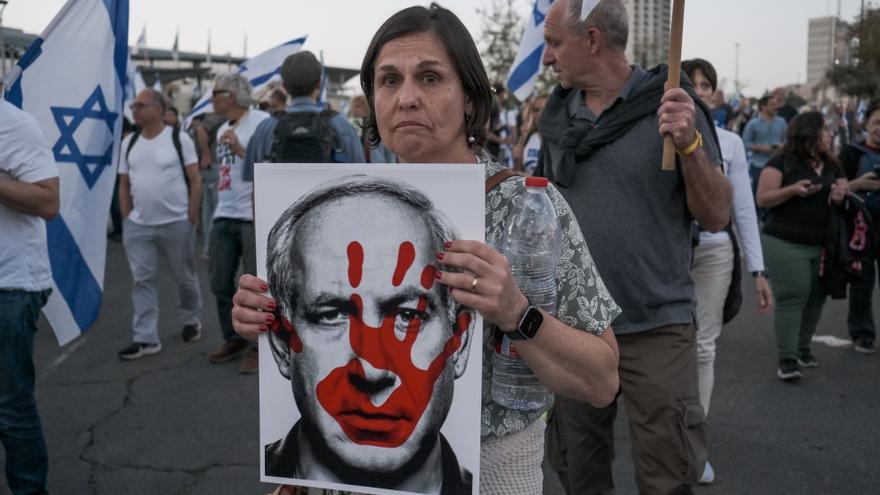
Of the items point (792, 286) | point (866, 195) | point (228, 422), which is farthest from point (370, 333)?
point (866, 195)

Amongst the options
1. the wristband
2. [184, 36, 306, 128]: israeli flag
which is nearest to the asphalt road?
the wristband

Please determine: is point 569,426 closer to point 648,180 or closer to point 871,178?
point 648,180

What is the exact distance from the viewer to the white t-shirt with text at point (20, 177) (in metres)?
2.95

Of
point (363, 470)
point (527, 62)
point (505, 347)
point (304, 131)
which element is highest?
point (527, 62)

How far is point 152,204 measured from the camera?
6.08 metres

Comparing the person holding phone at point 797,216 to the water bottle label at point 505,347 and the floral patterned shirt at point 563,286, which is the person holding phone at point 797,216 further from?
the water bottle label at point 505,347

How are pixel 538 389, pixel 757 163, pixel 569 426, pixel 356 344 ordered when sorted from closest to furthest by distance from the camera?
pixel 356 344
pixel 538 389
pixel 569 426
pixel 757 163

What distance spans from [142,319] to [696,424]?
475cm

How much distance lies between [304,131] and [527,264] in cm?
341

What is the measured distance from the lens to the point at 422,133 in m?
1.58

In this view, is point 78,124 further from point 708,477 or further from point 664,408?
point 708,477

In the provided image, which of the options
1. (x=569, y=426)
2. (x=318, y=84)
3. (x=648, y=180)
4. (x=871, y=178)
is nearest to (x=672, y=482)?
(x=569, y=426)

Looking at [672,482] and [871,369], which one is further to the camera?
[871,369]

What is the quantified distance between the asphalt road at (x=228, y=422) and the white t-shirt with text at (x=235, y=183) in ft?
3.80
